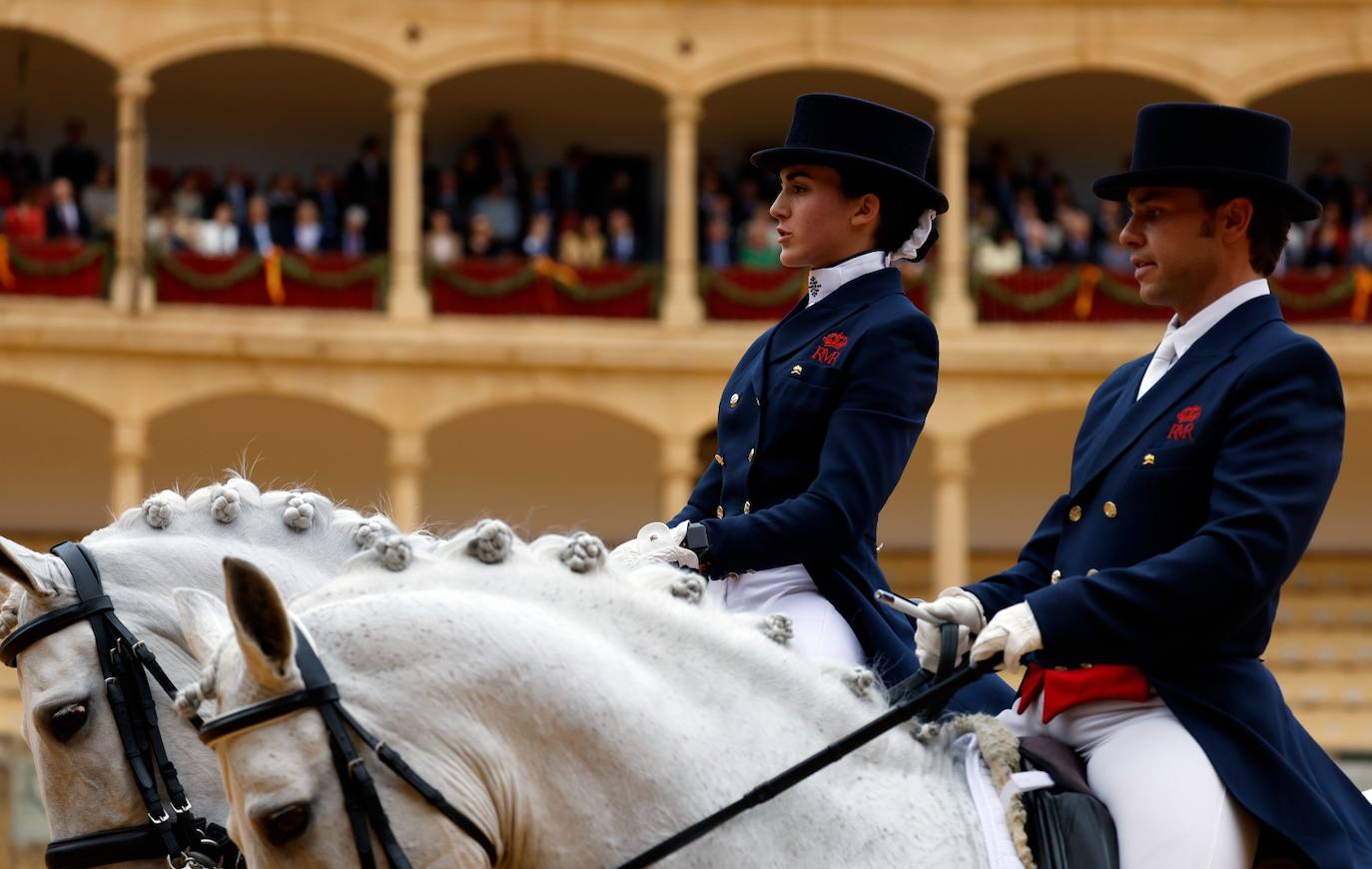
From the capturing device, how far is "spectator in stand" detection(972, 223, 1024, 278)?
2269 centimetres

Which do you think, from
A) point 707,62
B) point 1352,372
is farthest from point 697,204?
point 1352,372

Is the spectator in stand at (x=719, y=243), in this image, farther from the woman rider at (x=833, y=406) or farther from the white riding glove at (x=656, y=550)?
the white riding glove at (x=656, y=550)

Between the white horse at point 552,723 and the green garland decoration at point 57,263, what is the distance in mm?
19482

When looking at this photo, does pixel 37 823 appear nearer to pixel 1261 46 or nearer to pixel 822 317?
pixel 822 317

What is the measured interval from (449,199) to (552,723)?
21142mm

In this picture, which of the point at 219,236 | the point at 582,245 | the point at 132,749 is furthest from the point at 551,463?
the point at 132,749

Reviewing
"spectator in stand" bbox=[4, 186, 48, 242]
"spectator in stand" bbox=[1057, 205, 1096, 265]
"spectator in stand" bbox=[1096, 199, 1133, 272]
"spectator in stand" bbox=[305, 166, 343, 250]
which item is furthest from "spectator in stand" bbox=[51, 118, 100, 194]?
"spectator in stand" bbox=[1096, 199, 1133, 272]

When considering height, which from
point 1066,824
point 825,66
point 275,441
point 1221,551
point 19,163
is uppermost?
point 825,66

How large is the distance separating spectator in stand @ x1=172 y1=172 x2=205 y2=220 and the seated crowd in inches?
0.6

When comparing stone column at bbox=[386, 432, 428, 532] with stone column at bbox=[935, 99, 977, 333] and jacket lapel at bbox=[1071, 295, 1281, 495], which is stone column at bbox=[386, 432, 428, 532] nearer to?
stone column at bbox=[935, 99, 977, 333]

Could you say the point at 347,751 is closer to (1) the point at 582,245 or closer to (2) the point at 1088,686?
(2) the point at 1088,686

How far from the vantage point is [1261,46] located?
2288 cm

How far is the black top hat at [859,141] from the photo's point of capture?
3.60 metres

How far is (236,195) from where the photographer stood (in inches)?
893
